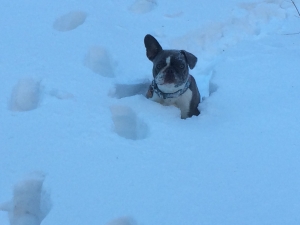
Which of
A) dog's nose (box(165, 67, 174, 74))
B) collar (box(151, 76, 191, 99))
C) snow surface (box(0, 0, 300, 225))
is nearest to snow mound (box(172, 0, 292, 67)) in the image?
snow surface (box(0, 0, 300, 225))

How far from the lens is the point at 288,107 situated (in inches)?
139

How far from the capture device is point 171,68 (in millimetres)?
3525

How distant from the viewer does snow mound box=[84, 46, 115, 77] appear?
3.99 meters

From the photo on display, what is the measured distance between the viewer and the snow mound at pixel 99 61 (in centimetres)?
399

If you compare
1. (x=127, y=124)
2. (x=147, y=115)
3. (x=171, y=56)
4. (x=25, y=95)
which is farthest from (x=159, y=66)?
(x=25, y=95)

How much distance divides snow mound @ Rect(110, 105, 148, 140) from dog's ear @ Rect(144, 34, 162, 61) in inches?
22.9

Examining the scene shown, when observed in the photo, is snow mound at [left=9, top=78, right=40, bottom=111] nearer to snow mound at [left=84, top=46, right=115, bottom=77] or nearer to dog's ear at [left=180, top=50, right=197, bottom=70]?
snow mound at [left=84, top=46, right=115, bottom=77]

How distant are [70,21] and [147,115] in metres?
1.66

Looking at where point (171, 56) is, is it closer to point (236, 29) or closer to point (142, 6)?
point (236, 29)

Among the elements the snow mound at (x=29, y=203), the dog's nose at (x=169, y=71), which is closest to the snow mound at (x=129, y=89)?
the dog's nose at (x=169, y=71)

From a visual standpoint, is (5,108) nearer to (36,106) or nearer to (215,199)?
(36,106)

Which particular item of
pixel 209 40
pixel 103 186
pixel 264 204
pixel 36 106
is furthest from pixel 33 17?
pixel 264 204

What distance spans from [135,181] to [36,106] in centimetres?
115

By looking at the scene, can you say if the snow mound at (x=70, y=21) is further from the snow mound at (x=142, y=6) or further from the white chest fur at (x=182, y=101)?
the white chest fur at (x=182, y=101)
